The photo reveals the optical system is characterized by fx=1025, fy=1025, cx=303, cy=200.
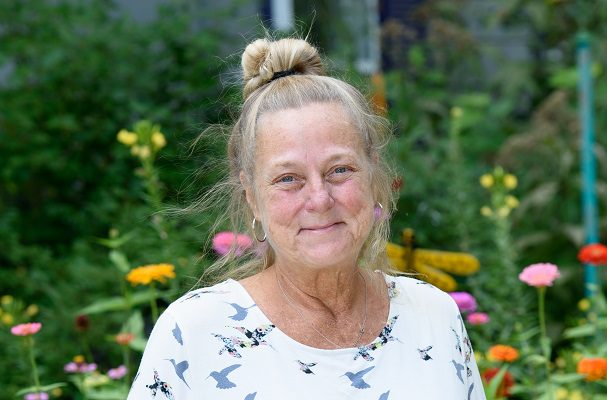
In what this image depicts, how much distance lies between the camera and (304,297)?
229cm

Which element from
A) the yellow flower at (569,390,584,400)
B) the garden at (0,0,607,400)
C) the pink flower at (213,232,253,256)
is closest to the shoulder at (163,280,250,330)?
the pink flower at (213,232,253,256)

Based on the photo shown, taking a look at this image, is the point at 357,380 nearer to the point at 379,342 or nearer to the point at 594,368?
the point at 379,342

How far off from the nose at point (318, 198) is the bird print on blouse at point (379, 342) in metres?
0.34

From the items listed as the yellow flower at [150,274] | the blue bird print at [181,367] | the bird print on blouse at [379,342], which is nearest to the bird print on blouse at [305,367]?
the bird print on blouse at [379,342]

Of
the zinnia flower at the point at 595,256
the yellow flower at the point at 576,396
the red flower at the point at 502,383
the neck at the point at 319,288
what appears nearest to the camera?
the neck at the point at 319,288

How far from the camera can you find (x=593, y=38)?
752cm

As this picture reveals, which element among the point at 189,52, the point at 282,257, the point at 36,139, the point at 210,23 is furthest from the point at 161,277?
the point at 210,23

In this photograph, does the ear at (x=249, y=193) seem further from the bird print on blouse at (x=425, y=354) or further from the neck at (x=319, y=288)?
the bird print on blouse at (x=425, y=354)

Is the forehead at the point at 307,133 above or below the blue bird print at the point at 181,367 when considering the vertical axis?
above

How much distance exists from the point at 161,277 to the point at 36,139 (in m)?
2.89

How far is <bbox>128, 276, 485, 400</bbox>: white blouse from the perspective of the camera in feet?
6.82

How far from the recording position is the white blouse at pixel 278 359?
208 cm

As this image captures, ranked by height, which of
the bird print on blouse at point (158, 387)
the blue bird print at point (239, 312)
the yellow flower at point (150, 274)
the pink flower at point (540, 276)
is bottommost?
the pink flower at point (540, 276)

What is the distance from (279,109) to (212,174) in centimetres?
149
